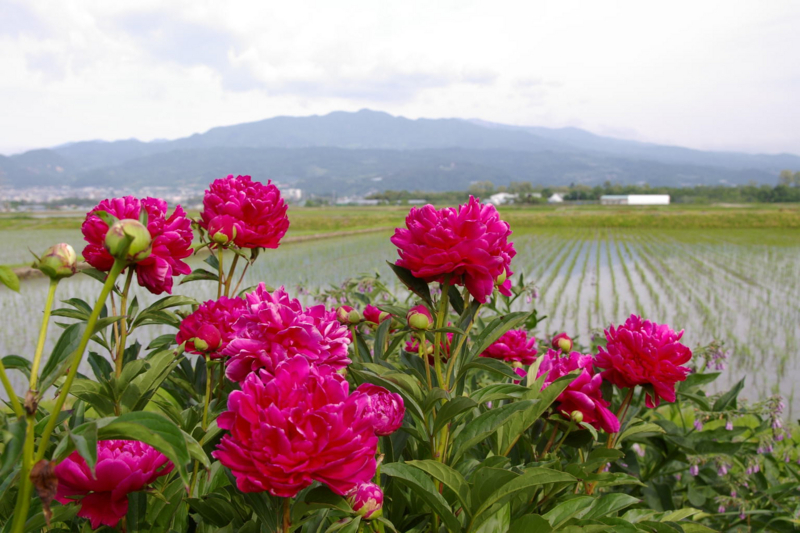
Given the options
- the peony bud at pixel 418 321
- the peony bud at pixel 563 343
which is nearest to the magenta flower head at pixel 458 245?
the peony bud at pixel 418 321

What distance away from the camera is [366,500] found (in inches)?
29.1

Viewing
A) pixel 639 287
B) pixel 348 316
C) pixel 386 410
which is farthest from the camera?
pixel 639 287

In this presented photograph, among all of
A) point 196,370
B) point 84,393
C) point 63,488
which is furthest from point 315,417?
point 196,370

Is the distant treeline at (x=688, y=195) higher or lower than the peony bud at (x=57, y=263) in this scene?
higher

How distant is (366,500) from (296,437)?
22cm

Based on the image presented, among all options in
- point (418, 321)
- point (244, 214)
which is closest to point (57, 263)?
point (418, 321)

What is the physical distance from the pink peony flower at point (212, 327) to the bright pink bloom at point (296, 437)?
38 cm

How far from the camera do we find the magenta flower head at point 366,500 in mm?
731

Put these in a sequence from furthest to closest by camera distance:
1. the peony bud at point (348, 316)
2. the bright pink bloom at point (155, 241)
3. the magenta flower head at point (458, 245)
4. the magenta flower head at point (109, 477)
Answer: the peony bud at point (348, 316) → the bright pink bloom at point (155, 241) → the magenta flower head at point (458, 245) → the magenta flower head at point (109, 477)

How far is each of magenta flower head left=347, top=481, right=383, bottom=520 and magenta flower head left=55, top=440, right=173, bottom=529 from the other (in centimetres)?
29

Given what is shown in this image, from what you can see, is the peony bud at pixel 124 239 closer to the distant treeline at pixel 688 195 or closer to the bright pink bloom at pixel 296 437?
the bright pink bloom at pixel 296 437

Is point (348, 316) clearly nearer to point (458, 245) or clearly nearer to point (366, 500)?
point (458, 245)

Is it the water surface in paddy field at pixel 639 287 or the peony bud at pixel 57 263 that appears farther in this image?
the water surface in paddy field at pixel 639 287

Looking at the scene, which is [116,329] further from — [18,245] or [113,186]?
[113,186]
